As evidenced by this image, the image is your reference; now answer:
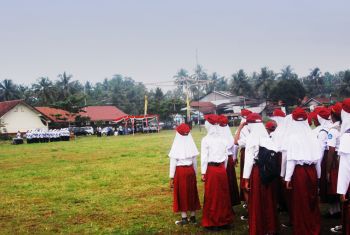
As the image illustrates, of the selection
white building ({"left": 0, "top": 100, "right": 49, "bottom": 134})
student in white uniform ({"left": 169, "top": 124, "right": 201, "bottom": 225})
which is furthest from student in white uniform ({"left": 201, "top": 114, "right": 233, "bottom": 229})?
white building ({"left": 0, "top": 100, "right": 49, "bottom": 134})

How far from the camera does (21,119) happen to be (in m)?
52.8

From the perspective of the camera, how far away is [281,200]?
8320mm

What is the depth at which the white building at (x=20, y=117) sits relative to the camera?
5128 centimetres

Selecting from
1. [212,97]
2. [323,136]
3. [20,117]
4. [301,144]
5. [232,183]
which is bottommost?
[232,183]

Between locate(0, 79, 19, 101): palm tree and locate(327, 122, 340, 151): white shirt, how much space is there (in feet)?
238

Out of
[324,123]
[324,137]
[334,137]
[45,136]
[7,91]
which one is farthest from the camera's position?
[7,91]

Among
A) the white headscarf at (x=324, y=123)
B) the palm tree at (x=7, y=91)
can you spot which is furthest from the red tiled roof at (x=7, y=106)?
the white headscarf at (x=324, y=123)

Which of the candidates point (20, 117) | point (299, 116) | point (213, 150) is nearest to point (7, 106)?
point (20, 117)

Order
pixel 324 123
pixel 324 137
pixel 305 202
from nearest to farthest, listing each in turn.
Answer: pixel 305 202 < pixel 324 137 < pixel 324 123

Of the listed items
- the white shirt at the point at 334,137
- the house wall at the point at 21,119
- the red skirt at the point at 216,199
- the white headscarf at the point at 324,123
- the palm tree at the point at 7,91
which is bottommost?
the red skirt at the point at 216,199

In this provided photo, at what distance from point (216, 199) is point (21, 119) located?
50.1 metres

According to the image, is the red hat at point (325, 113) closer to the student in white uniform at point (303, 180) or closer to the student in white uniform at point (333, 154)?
the student in white uniform at point (333, 154)

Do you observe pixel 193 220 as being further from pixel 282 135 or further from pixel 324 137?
pixel 324 137

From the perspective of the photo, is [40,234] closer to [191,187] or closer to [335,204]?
[191,187]
